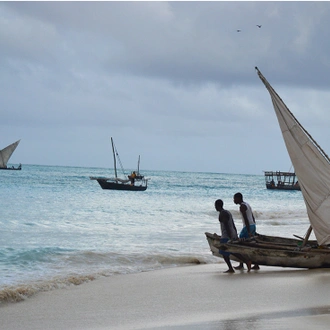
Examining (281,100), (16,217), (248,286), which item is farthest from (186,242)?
(16,217)

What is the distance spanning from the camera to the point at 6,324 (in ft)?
22.6

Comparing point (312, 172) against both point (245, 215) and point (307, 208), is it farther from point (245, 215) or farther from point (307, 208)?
point (245, 215)

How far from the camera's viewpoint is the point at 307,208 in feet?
35.9

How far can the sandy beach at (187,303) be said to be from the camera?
6363 mm

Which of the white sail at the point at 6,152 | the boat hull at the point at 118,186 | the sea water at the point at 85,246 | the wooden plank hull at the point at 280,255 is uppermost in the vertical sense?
the white sail at the point at 6,152

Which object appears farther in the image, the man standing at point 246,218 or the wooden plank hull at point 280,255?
the man standing at point 246,218

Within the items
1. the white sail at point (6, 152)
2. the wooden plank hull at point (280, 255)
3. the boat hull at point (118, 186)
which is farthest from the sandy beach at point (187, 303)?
the white sail at point (6, 152)

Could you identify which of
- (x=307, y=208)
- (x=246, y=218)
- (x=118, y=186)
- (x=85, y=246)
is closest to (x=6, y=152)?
(x=118, y=186)

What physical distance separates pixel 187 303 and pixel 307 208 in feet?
13.8

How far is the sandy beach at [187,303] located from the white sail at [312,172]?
3.33 ft

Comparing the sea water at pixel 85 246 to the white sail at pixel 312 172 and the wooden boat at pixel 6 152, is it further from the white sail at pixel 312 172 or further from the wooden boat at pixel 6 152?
the wooden boat at pixel 6 152

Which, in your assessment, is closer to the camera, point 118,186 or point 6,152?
point 118,186

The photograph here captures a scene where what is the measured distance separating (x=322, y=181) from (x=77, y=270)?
5.24 metres

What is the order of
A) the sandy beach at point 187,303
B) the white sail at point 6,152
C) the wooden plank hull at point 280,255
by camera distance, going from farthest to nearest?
the white sail at point 6,152
the wooden plank hull at point 280,255
the sandy beach at point 187,303
